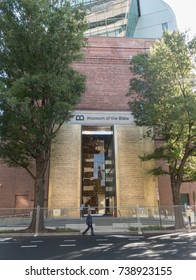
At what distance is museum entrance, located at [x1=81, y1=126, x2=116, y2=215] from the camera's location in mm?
29234

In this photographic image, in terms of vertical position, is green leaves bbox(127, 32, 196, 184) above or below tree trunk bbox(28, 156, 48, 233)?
above

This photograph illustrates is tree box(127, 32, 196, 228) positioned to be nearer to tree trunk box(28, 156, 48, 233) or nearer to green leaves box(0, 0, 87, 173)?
green leaves box(0, 0, 87, 173)

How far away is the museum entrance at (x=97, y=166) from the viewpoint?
29234 mm

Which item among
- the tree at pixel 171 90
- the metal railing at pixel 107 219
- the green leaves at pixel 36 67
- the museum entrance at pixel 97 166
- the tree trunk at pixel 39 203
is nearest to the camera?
the green leaves at pixel 36 67

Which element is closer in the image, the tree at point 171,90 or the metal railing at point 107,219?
the metal railing at point 107,219

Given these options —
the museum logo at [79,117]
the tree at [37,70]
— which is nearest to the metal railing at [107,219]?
the tree at [37,70]

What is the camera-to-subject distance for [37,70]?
16719mm

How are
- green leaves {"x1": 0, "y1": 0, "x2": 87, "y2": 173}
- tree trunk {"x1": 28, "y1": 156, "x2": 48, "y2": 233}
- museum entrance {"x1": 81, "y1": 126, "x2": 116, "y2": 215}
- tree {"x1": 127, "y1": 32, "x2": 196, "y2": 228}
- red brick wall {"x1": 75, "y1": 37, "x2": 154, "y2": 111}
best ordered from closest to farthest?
1. green leaves {"x1": 0, "y1": 0, "x2": 87, "y2": 173}
2. tree trunk {"x1": 28, "y1": 156, "x2": 48, "y2": 233}
3. tree {"x1": 127, "y1": 32, "x2": 196, "y2": 228}
4. museum entrance {"x1": 81, "y1": 126, "x2": 116, "y2": 215}
5. red brick wall {"x1": 75, "y1": 37, "x2": 154, "y2": 111}

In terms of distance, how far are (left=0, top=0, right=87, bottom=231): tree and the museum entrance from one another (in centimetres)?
1196

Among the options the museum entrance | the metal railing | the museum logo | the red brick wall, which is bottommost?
the metal railing

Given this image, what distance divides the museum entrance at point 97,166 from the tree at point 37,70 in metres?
12.0

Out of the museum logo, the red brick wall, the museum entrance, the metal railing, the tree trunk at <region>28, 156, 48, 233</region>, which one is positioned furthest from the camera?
the red brick wall

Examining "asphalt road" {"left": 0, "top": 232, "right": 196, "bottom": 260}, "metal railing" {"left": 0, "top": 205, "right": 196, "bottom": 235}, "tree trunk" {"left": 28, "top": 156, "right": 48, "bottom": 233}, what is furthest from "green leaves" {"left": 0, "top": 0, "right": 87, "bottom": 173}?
"asphalt road" {"left": 0, "top": 232, "right": 196, "bottom": 260}

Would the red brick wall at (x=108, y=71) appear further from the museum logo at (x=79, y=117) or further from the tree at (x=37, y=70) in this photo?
the tree at (x=37, y=70)
